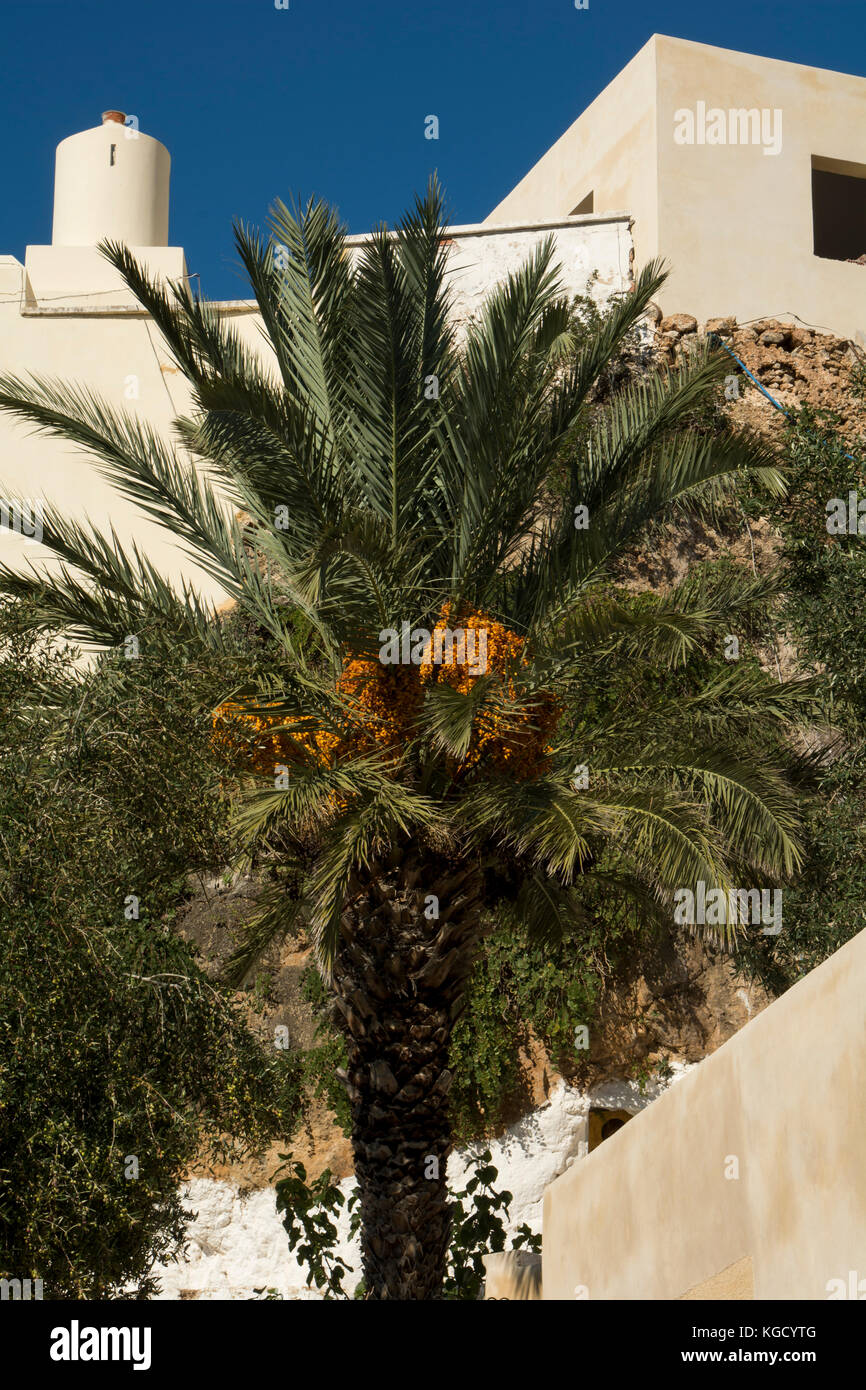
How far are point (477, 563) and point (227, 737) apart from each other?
179 centimetres

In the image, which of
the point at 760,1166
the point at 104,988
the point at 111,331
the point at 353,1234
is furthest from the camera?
the point at 111,331

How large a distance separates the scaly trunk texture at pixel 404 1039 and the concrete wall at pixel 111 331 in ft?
31.6

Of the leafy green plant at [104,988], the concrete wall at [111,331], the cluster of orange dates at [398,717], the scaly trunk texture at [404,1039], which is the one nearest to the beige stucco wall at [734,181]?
the concrete wall at [111,331]

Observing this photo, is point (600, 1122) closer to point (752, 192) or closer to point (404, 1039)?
point (404, 1039)

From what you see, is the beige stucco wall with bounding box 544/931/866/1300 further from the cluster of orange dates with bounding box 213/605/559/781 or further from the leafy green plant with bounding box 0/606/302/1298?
the cluster of orange dates with bounding box 213/605/559/781

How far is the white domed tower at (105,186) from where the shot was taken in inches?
723

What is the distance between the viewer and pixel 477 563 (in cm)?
792

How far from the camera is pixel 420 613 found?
7652 millimetres

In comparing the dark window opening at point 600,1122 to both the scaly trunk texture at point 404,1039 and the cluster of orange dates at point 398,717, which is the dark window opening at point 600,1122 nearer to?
the scaly trunk texture at point 404,1039

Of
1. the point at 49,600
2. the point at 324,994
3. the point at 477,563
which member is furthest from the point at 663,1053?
the point at 49,600

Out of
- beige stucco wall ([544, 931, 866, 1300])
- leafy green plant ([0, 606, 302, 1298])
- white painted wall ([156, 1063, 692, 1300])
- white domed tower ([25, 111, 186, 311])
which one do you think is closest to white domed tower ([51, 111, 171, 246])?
white domed tower ([25, 111, 186, 311])

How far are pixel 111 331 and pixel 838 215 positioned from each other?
1129 centimetres

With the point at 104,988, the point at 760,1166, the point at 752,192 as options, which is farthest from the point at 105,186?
the point at 760,1166
